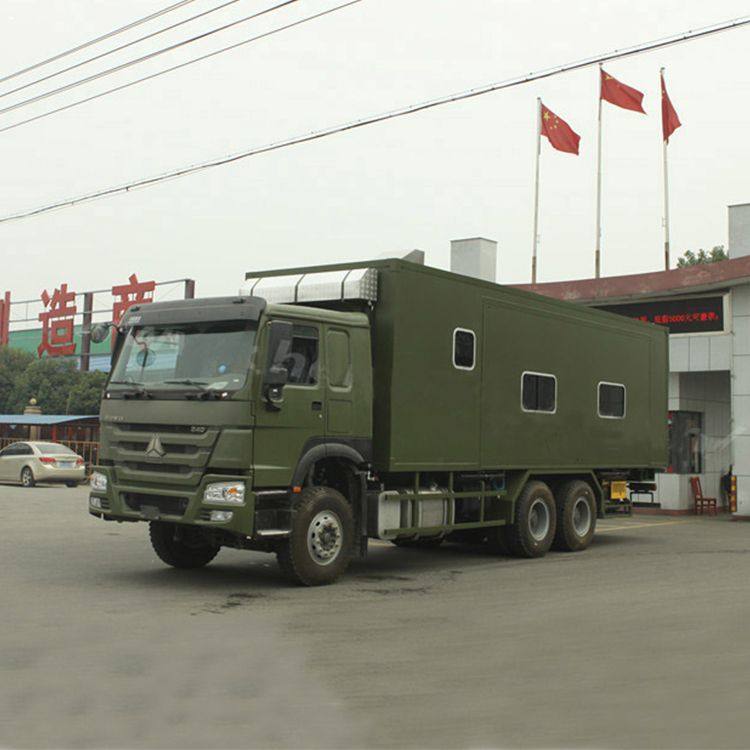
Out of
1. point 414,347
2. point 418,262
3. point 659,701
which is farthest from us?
point 418,262

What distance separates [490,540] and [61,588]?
6.19 metres

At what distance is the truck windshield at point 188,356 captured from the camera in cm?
1038

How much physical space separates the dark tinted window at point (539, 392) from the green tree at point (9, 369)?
53761 mm

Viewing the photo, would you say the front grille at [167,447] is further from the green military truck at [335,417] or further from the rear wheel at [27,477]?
the rear wheel at [27,477]

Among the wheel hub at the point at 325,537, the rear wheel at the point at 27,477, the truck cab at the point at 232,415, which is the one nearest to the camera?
the truck cab at the point at 232,415

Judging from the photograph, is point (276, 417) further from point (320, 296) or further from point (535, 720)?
point (535, 720)

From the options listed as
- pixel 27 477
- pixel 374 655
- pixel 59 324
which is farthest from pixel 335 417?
pixel 59 324

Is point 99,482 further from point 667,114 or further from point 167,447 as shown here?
point 667,114

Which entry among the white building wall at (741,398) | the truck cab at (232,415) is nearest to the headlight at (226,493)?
the truck cab at (232,415)

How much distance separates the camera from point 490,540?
1435 centimetres

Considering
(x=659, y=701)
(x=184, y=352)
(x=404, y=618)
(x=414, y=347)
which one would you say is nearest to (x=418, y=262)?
(x=414, y=347)

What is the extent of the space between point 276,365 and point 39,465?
22.5m

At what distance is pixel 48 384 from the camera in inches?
2303

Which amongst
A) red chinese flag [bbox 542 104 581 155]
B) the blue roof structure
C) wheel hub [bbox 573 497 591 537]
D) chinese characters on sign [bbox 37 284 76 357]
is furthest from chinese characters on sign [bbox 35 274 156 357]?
wheel hub [bbox 573 497 591 537]
